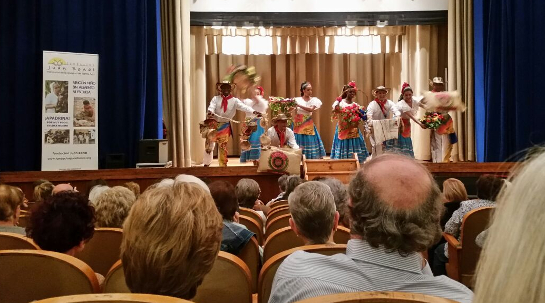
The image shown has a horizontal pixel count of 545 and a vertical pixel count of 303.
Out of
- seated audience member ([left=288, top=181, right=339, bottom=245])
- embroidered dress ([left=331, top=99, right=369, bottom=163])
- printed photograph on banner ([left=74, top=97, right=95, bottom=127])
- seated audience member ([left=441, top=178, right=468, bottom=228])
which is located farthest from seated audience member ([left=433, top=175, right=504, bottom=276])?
embroidered dress ([left=331, top=99, right=369, bottom=163])

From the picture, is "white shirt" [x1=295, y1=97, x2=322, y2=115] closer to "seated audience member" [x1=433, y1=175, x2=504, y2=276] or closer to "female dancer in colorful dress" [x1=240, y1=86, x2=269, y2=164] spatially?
"female dancer in colorful dress" [x1=240, y1=86, x2=269, y2=164]

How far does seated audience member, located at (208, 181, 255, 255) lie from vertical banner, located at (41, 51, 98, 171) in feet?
16.0

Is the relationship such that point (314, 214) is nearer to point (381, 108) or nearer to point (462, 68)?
point (381, 108)

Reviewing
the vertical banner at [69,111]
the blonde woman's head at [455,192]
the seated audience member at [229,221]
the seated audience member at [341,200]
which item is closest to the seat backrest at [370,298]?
the seated audience member at [229,221]

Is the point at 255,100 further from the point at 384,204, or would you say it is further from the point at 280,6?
the point at 384,204

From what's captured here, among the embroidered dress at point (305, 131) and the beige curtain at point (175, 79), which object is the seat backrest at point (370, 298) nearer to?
the beige curtain at point (175, 79)

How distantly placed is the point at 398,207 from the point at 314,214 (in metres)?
0.81

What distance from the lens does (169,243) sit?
134 centimetres

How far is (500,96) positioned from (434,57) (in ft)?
6.79

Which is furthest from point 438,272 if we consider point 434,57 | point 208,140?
point 434,57

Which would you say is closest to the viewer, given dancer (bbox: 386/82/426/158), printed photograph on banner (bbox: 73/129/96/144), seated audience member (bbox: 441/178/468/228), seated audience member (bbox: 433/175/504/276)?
seated audience member (bbox: 433/175/504/276)

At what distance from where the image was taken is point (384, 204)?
1437mm

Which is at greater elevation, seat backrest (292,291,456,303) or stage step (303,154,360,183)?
stage step (303,154,360,183)

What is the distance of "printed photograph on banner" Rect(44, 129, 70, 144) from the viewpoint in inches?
278
